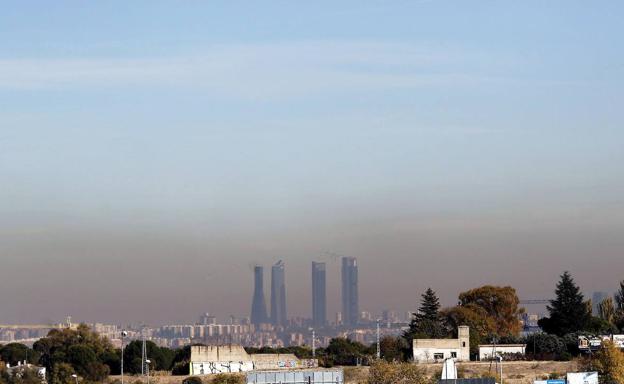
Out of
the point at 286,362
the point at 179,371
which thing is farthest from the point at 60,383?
the point at 286,362

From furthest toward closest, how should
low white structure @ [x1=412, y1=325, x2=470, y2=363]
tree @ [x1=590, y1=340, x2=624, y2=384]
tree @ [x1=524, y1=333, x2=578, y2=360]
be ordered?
low white structure @ [x1=412, y1=325, x2=470, y2=363] < tree @ [x1=524, y1=333, x2=578, y2=360] < tree @ [x1=590, y1=340, x2=624, y2=384]

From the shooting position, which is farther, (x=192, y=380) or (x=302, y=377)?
(x=192, y=380)

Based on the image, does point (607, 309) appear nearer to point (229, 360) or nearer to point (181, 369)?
point (229, 360)

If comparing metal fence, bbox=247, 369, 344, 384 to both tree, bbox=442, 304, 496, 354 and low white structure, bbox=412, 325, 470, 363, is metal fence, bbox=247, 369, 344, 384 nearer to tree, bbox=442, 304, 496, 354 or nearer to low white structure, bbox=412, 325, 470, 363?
low white structure, bbox=412, 325, 470, 363

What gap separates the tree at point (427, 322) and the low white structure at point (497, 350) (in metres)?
8.92

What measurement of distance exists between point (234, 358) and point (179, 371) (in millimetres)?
4521

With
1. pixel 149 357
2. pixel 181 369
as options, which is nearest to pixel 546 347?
pixel 181 369

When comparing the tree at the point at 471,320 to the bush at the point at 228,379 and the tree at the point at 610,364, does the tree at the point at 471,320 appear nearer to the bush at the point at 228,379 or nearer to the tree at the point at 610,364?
the tree at the point at 610,364

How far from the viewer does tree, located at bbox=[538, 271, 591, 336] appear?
116m

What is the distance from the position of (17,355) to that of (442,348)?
41384mm

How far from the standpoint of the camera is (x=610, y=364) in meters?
89.3

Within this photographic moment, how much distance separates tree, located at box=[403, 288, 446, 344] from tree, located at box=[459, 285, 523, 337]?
3.45 m

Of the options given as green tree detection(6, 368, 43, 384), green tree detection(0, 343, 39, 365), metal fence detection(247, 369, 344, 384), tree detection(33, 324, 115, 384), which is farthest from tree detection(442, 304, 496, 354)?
metal fence detection(247, 369, 344, 384)

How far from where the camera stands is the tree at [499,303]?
128 m
